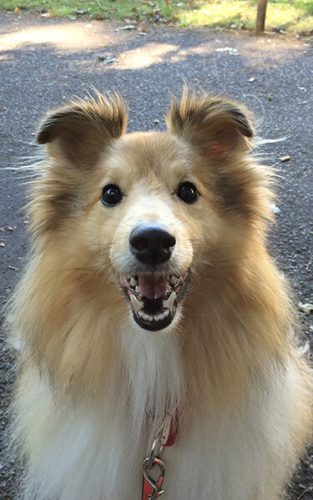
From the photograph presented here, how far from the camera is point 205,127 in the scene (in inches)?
97.1

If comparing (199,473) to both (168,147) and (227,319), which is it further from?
(168,147)

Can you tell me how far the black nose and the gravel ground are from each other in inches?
64.1

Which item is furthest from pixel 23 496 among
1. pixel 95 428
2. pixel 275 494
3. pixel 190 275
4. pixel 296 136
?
pixel 296 136

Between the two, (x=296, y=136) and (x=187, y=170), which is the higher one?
(x=187, y=170)

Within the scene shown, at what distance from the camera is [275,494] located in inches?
97.0

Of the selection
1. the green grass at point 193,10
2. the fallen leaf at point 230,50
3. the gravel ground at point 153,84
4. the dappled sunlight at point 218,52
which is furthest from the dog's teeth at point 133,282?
the green grass at point 193,10

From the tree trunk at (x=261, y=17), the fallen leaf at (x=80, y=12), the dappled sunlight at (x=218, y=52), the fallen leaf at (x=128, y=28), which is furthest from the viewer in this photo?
the fallen leaf at (x=80, y=12)

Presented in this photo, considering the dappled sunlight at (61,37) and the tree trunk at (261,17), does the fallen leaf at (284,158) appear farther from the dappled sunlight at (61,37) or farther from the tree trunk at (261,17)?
the dappled sunlight at (61,37)

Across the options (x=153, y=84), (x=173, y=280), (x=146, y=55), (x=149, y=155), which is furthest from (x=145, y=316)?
(x=146, y=55)

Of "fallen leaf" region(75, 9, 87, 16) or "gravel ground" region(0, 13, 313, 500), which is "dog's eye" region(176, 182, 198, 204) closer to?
"gravel ground" region(0, 13, 313, 500)

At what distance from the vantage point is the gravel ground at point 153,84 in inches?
170

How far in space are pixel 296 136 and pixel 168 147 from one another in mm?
3745

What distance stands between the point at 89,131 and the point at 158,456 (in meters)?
1.30

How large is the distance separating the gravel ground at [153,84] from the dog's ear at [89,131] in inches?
55.7
